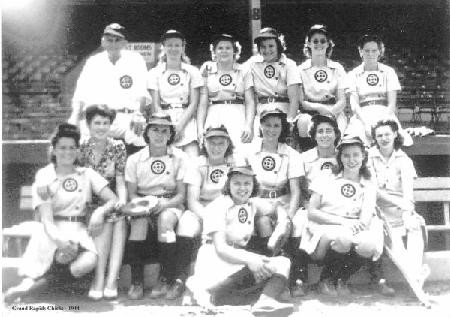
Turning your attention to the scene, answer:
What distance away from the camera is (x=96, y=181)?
3.65 metres

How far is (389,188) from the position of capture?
4.01m

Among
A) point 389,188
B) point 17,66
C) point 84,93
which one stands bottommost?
point 389,188

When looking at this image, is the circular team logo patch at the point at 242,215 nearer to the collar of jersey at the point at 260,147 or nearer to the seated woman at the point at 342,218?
the seated woman at the point at 342,218

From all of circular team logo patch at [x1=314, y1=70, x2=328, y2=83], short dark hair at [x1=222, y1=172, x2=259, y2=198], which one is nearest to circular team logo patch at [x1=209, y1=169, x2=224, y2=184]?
short dark hair at [x1=222, y1=172, x2=259, y2=198]

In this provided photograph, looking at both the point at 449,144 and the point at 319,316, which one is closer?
the point at 319,316

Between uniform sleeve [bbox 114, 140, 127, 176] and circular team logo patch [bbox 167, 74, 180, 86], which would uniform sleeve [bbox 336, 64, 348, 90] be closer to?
circular team logo patch [bbox 167, 74, 180, 86]

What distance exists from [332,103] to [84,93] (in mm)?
1898

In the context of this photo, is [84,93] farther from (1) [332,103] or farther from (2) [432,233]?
(2) [432,233]

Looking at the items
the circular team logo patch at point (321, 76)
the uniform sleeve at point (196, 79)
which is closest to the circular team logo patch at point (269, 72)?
the circular team logo patch at point (321, 76)

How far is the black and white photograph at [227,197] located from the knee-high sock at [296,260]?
1 cm

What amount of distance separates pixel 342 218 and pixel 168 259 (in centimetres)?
110

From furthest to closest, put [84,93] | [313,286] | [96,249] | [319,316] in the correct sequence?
1. [84,93]
2. [313,286]
3. [96,249]
4. [319,316]

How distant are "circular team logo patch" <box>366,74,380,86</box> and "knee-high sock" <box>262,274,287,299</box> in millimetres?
2079

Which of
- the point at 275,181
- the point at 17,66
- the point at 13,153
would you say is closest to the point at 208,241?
the point at 275,181
